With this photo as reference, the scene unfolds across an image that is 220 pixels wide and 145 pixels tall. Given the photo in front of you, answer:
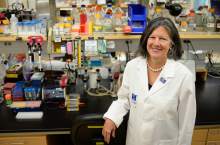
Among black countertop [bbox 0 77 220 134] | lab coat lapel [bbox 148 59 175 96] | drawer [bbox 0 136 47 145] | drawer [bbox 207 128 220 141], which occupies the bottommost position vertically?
drawer [bbox 207 128 220 141]

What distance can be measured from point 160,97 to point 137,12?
0.93 m

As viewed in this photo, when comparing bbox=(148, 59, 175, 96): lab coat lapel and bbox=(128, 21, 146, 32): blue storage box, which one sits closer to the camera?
bbox=(148, 59, 175, 96): lab coat lapel

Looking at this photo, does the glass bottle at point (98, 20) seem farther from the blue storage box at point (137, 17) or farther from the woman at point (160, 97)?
the woman at point (160, 97)

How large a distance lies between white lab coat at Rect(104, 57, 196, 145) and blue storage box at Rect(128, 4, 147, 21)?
63 cm

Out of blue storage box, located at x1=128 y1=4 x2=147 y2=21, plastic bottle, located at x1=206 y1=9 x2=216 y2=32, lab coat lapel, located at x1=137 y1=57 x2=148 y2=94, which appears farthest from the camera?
plastic bottle, located at x1=206 y1=9 x2=216 y2=32

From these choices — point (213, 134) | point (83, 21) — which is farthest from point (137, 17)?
point (213, 134)

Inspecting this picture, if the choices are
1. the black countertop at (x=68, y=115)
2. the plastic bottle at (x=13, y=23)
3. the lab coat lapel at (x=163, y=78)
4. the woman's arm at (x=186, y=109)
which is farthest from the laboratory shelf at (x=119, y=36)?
the woman's arm at (x=186, y=109)

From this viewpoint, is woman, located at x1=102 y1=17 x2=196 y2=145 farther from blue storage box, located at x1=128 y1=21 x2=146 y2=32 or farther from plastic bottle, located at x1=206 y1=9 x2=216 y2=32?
plastic bottle, located at x1=206 y1=9 x2=216 y2=32

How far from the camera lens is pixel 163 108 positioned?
1512mm

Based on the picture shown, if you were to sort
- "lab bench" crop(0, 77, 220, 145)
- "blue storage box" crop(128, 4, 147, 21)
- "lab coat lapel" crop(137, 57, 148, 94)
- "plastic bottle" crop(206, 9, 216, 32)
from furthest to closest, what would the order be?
"plastic bottle" crop(206, 9, 216, 32)
"blue storage box" crop(128, 4, 147, 21)
"lab bench" crop(0, 77, 220, 145)
"lab coat lapel" crop(137, 57, 148, 94)

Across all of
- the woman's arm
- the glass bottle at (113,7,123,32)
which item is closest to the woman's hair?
the woman's arm

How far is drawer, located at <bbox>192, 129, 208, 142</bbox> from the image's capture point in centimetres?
184

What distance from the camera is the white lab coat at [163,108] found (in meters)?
1.51

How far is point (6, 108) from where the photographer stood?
1977 millimetres
